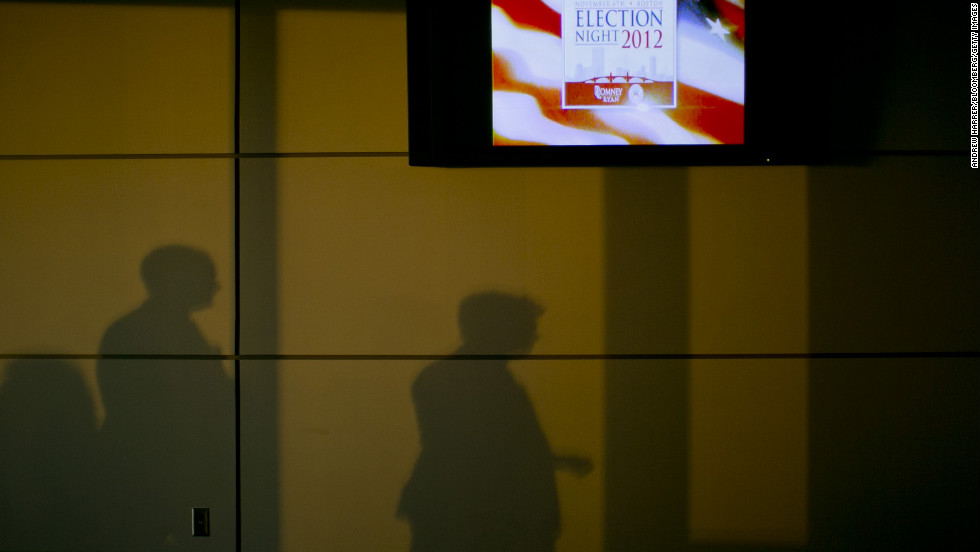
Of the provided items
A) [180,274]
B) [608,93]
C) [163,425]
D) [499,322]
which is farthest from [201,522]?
[608,93]

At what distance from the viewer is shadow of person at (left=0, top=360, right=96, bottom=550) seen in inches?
97.8

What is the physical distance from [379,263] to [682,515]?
5.12ft

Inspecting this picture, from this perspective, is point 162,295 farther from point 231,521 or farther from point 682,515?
point 682,515

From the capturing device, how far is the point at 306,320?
2.47 metres

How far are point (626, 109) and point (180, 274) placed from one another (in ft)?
6.05

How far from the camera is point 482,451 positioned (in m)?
2.47

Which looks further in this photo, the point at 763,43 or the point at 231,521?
the point at 231,521

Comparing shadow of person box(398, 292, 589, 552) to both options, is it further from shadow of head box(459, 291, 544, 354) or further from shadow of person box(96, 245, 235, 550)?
shadow of person box(96, 245, 235, 550)

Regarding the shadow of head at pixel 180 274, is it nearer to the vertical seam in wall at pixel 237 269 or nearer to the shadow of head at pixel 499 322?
the vertical seam in wall at pixel 237 269

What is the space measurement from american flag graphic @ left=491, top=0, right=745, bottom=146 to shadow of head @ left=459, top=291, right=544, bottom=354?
614 millimetres

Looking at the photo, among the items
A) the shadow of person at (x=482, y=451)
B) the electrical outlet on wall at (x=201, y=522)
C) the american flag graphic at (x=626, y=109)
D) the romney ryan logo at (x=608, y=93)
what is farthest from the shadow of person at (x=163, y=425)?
the romney ryan logo at (x=608, y=93)

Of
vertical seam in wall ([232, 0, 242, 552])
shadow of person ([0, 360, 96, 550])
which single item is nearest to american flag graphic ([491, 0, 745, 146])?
vertical seam in wall ([232, 0, 242, 552])

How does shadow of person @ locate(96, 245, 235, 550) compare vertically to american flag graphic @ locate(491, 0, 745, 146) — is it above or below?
below

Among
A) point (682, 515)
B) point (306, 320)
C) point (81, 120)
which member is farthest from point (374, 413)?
point (81, 120)
